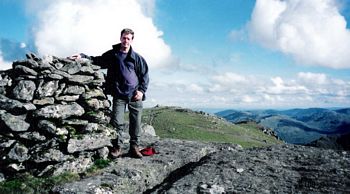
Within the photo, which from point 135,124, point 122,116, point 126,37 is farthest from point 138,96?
point 126,37

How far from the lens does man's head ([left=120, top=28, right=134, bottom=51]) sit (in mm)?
14211

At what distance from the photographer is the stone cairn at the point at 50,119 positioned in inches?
530

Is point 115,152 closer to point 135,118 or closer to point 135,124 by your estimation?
point 135,124

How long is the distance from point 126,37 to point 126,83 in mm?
1879

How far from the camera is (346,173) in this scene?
1277 cm

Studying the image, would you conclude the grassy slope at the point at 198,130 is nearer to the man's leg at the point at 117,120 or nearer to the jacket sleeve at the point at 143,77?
the man's leg at the point at 117,120

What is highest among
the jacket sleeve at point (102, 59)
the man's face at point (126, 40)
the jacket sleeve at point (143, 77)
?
the man's face at point (126, 40)

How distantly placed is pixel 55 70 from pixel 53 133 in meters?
2.71

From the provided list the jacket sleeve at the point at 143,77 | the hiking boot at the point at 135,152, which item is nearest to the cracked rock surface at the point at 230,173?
the hiking boot at the point at 135,152

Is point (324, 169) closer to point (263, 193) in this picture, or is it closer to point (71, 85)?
point (263, 193)

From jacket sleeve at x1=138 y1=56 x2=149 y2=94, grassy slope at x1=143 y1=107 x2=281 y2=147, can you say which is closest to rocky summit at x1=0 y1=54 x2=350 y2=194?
jacket sleeve at x1=138 y1=56 x2=149 y2=94

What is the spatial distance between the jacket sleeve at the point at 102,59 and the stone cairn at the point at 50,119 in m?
0.29

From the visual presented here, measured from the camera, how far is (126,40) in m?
14.4

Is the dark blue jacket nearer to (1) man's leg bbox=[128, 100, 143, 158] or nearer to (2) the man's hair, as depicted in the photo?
(1) man's leg bbox=[128, 100, 143, 158]
